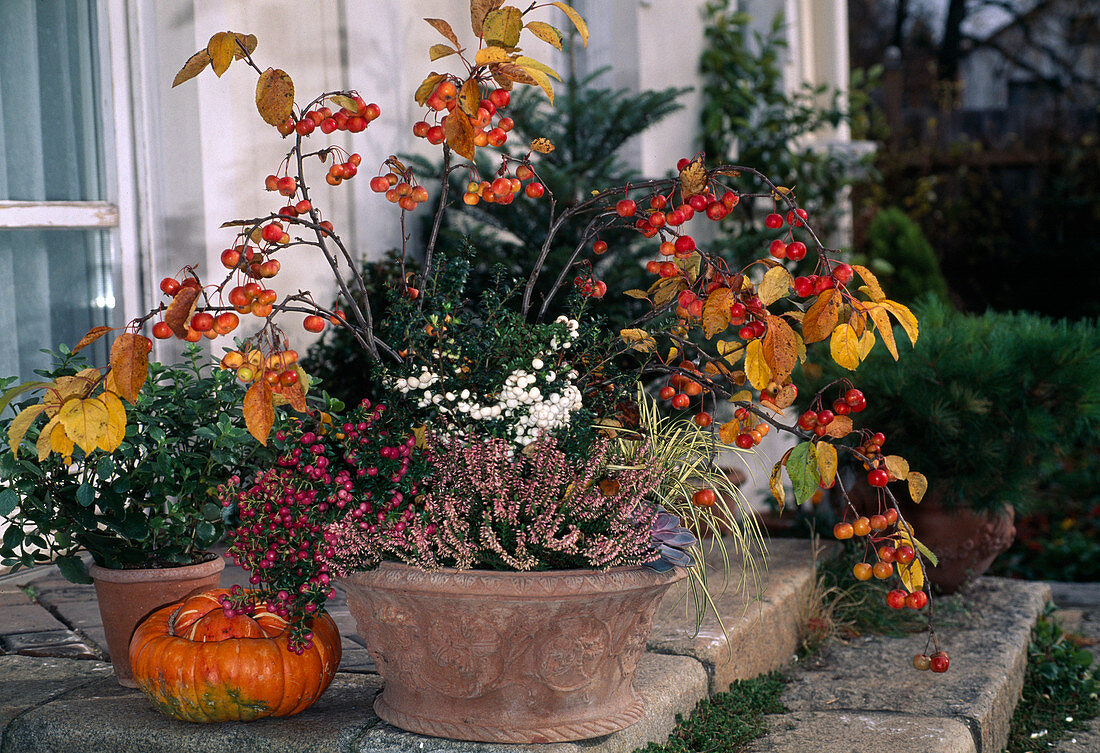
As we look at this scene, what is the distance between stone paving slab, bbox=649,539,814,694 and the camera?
2365mm

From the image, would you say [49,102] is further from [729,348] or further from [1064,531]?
[1064,531]

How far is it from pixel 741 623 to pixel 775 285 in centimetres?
118

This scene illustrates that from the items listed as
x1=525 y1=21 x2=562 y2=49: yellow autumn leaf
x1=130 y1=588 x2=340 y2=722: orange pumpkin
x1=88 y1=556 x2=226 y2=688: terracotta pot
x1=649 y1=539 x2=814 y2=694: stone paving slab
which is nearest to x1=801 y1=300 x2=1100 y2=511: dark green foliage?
x1=649 y1=539 x2=814 y2=694: stone paving slab

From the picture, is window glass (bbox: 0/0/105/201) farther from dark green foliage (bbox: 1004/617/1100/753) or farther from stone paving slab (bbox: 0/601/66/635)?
dark green foliage (bbox: 1004/617/1100/753)

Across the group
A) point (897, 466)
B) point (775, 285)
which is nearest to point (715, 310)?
point (775, 285)

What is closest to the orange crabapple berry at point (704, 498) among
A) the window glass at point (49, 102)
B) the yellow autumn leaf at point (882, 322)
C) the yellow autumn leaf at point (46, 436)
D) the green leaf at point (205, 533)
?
A: the yellow autumn leaf at point (882, 322)

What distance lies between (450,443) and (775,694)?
4.07 feet

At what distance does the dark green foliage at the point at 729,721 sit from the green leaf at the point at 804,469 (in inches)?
23.5

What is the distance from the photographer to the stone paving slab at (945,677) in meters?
2.44

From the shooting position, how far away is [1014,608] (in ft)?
10.6

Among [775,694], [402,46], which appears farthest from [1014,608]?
[402,46]

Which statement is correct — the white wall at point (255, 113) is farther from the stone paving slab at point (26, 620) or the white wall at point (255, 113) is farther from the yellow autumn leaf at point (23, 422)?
the yellow autumn leaf at point (23, 422)

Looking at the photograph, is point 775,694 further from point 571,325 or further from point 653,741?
point 571,325

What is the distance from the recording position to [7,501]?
6.20ft
